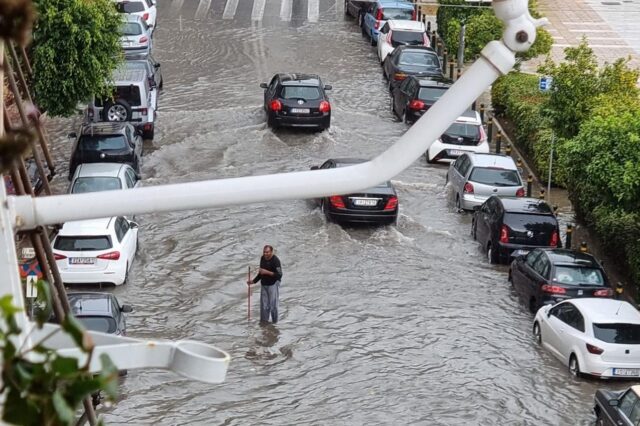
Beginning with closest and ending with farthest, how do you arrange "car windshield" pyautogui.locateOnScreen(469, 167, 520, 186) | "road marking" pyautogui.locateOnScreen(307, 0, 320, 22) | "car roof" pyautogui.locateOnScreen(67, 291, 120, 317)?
"car roof" pyautogui.locateOnScreen(67, 291, 120, 317) < "car windshield" pyautogui.locateOnScreen(469, 167, 520, 186) < "road marking" pyautogui.locateOnScreen(307, 0, 320, 22)

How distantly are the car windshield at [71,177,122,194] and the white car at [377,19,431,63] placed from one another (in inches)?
641

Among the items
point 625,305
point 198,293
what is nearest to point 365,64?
point 198,293

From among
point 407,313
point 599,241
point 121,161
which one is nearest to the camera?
point 407,313

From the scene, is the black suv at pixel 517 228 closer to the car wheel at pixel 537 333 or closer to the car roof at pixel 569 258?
the car roof at pixel 569 258

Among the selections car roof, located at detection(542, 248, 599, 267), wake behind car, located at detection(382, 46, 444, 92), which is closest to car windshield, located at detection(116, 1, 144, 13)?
wake behind car, located at detection(382, 46, 444, 92)

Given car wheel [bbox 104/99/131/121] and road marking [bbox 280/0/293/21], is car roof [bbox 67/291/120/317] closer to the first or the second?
car wheel [bbox 104/99/131/121]

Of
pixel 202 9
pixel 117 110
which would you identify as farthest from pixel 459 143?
pixel 202 9

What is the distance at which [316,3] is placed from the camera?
50.2 meters

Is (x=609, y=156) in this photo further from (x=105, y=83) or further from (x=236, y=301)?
(x=105, y=83)

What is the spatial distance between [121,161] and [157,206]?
2359 cm

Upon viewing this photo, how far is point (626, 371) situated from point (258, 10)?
31.2 metres

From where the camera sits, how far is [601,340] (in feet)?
62.9

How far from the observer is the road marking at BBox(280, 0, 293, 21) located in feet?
155

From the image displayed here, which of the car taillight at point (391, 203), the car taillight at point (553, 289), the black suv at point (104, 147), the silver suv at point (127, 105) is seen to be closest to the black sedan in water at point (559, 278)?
the car taillight at point (553, 289)
